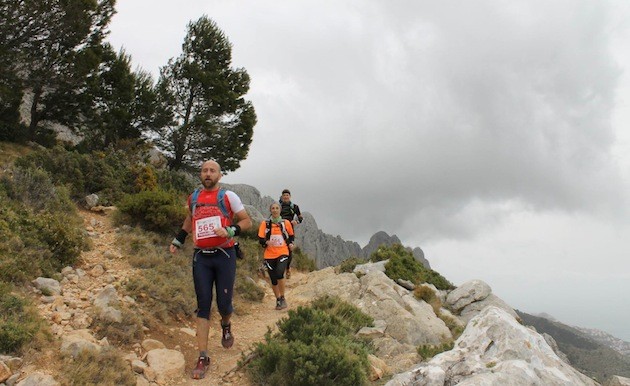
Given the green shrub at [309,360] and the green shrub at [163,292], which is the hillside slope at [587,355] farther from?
the green shrub at [309,360]

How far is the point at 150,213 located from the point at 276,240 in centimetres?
363

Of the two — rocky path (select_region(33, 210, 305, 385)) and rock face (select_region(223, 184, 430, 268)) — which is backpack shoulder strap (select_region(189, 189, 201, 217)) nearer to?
rocky path (select_region(33, 210, 305, 385))

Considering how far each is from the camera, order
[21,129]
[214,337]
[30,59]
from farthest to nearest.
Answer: [21,129]
[30,59]
[214,337]

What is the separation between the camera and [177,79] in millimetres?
23875

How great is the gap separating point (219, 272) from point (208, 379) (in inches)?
50.1

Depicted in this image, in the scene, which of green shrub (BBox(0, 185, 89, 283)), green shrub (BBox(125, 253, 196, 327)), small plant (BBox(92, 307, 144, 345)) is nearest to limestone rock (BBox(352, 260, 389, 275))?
green shrub (BBox(125, 253, 196, 327))

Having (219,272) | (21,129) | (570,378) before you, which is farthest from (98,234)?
(21,129)

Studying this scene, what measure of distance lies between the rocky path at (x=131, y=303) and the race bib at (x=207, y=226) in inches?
62.3

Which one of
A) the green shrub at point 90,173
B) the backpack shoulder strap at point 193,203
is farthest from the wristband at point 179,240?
the green shrub at point 90,173

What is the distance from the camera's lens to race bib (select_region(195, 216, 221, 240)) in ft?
17.5

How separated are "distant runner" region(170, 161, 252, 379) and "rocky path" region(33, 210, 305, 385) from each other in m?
0.42

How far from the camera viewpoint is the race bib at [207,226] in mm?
5336

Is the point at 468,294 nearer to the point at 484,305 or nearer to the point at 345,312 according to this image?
the point at 484,305

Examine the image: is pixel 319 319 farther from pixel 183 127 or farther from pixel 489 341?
Answer: pixel 183 127
